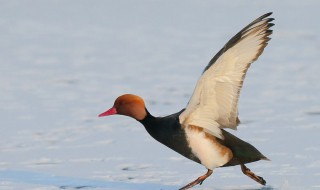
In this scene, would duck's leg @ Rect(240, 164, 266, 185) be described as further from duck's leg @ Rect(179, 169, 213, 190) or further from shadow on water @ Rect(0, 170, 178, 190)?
shadow on water @ Rect(0, 170, 178, 190)

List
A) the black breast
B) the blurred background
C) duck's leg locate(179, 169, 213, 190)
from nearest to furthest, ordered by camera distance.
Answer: the black breast, duck's leg locate(179, 169, 213, 190), the blurred background

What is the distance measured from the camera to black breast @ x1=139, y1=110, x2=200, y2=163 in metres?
6.96

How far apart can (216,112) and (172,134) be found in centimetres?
35

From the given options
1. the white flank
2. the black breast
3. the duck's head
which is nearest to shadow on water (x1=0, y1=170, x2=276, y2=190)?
the white flank

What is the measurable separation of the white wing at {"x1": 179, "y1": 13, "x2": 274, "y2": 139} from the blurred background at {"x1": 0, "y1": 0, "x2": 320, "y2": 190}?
0.59 metres

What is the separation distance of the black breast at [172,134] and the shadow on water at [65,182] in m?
0.43

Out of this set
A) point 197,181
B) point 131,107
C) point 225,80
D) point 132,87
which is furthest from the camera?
point 132,87

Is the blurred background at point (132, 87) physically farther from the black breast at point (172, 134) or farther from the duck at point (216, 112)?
the black breast at point (172, 134)

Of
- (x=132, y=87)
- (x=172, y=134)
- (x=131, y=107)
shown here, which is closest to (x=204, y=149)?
(x=172, y=134)

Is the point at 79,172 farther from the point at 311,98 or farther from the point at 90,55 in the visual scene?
the point at 90,55

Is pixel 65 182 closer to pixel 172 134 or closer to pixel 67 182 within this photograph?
pixel 67 182

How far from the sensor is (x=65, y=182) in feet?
24.5

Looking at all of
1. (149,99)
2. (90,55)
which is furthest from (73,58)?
(149,99)

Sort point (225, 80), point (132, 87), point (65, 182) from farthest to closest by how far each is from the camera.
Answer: point (132, 87) < point (65, 182) < point (225, 80)
